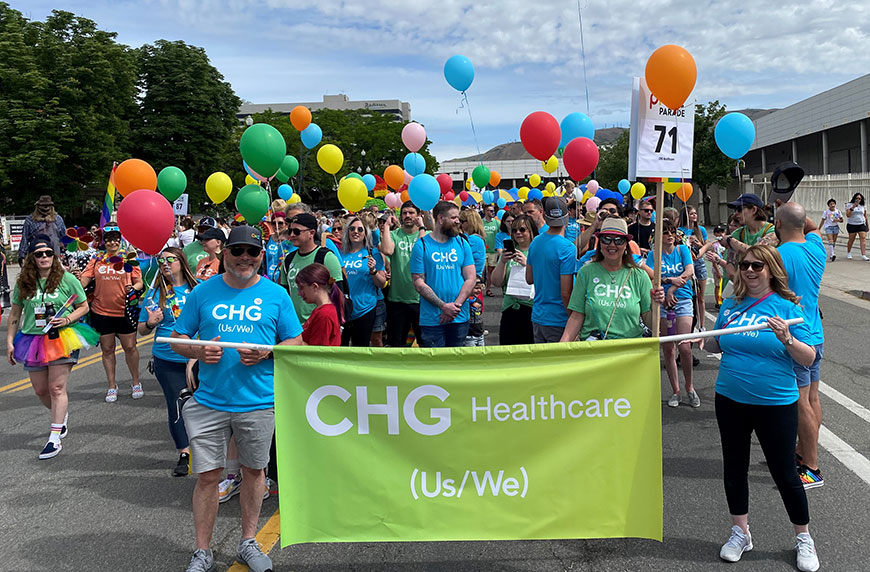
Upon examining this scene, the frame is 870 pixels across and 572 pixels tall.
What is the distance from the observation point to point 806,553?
351 cm

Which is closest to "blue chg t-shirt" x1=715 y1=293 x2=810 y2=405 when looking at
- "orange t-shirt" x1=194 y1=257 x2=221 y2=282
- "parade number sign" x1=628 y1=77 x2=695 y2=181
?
"parade number sign" x1=628 y1=77 x2=695 y2=181

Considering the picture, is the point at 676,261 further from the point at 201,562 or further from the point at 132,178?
the point at 132,178

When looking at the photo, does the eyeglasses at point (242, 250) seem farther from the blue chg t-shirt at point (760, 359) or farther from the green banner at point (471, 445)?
the blue chg t-shirt at point (760, 359)

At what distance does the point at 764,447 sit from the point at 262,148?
190 inches

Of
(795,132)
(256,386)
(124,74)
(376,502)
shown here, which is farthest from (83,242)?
(795,132)

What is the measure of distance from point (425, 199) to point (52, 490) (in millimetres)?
4388

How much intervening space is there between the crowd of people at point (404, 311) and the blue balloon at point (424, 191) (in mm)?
273

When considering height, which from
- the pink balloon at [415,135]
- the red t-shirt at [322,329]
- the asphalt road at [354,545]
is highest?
the pink balloon at [415,135]

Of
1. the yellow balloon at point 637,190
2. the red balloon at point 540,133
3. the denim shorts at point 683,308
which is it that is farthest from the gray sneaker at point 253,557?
the yellow balloon at point 637,190

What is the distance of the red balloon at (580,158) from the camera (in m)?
8.16

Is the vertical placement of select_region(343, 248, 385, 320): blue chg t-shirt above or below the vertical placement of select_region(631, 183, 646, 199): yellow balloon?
below

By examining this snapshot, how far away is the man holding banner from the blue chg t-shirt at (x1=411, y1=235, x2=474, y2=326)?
229 centimetres

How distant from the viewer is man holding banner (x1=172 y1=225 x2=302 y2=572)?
3.57 meters

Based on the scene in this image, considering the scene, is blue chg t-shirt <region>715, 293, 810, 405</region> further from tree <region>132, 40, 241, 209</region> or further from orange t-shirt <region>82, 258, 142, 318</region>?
tree <region>132, 40, 241, 209</region>
